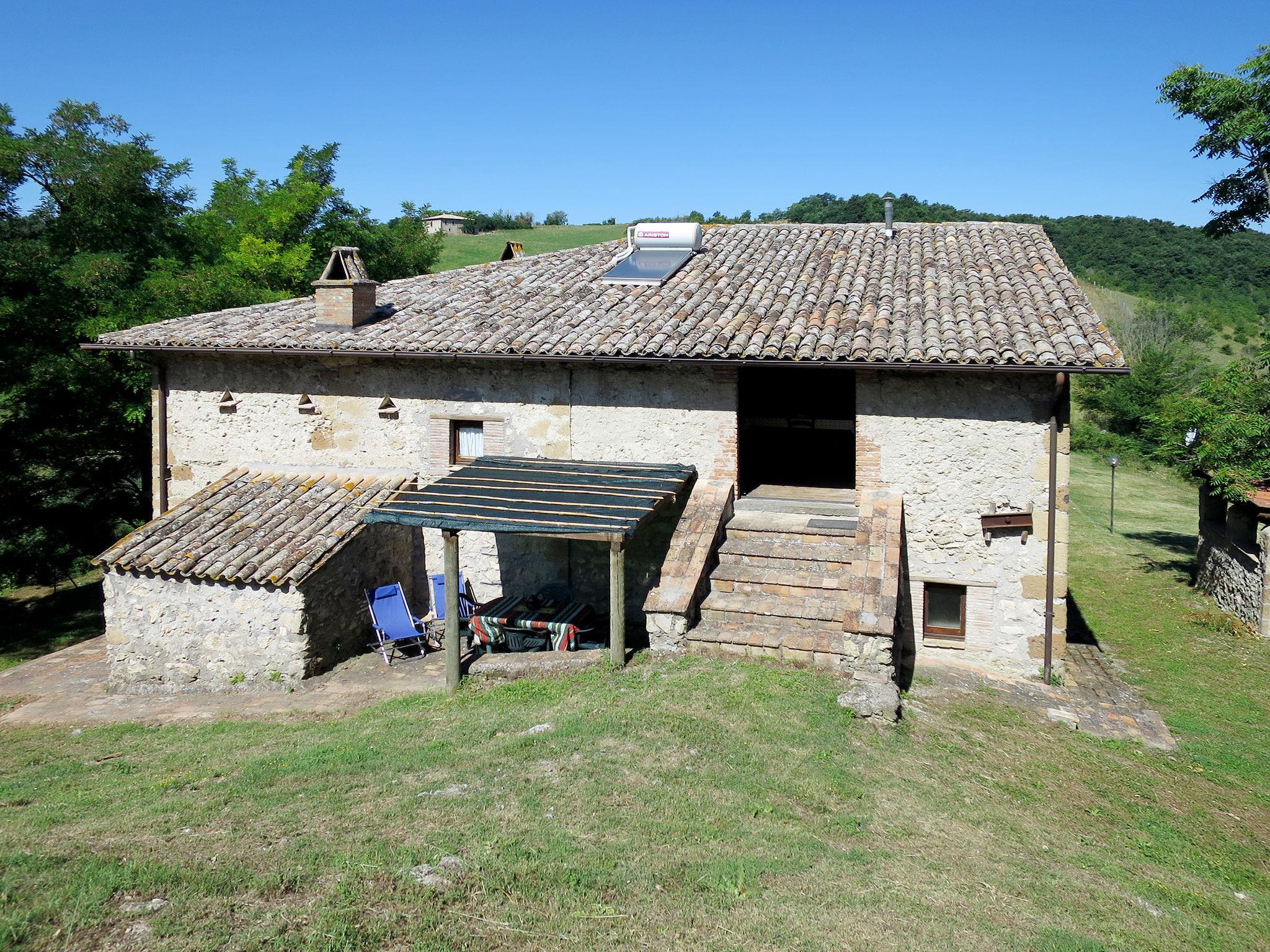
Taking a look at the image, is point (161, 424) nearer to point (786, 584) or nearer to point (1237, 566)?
point (786, 584)

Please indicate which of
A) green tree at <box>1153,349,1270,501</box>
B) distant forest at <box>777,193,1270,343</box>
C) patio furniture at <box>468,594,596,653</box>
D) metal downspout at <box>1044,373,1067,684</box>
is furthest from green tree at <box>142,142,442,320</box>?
distant forest at <box>777,193,1270,343</box>

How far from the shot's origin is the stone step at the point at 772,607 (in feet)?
33.5

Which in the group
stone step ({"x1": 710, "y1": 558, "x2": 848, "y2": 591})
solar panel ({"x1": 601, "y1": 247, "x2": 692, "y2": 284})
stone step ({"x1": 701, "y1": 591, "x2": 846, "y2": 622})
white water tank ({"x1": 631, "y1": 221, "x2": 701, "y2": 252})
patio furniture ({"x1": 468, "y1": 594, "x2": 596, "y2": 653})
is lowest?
patio furniture ({"x1": 468, "y1": 594, "x2": 596, "y2": 653})

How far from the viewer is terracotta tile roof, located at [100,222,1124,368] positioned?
11.0 meters

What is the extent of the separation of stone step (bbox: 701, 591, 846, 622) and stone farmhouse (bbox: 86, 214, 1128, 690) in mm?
32

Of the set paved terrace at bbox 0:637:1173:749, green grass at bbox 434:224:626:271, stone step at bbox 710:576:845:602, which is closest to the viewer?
paved terrace at bbox 0:637:1173:749

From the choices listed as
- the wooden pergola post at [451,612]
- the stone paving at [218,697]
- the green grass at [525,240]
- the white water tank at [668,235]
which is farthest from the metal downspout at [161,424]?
the green grass at [525,240]

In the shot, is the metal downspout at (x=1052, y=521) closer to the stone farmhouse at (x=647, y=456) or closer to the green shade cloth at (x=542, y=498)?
the stone farmhouse at (x=647, y=456)

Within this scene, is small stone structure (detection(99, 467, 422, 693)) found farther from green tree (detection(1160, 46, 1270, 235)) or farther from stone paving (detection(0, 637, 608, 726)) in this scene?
green tree (detection(1160, 46, 1270, 235))

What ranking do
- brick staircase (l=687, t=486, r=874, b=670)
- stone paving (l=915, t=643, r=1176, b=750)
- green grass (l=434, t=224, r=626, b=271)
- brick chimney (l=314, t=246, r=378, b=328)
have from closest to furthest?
brick staircase (l=687, t=486, r=874, b=670) < stone paving (l=915, t=643, r=1176, b=750) < brick chimney (l=314, t=246, r=378, b=328) < green grass (l=434, t=224, r=626, b=271)

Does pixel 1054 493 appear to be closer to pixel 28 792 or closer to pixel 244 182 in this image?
pixel 28 792

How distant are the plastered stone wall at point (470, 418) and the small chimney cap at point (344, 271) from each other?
124 centimetres

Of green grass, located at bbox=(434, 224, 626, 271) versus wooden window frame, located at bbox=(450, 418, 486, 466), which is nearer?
wooden window frame, located at bbox=(450, 418, 486, 466)

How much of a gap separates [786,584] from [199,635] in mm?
7484
